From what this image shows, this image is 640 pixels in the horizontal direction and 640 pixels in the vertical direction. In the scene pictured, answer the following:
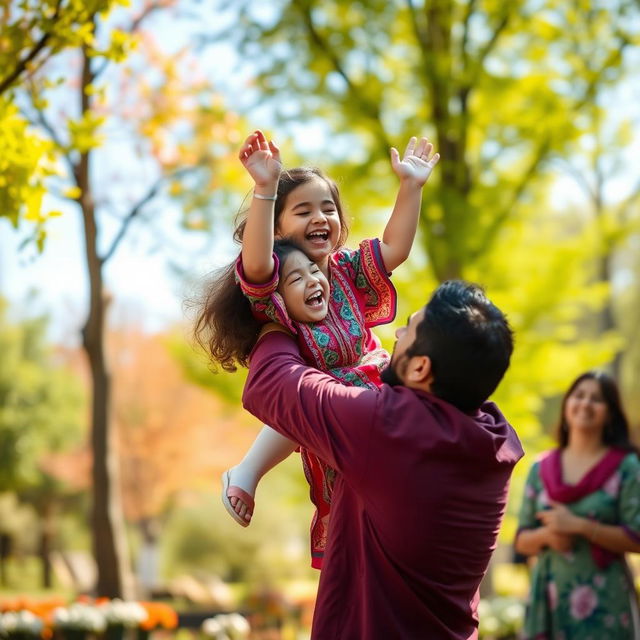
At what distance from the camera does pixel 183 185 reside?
8922 mm

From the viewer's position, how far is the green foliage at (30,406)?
19.0 metres

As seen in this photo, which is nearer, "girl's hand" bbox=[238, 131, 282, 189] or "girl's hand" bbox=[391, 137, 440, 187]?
"girl's hand" bbox=[238, 131, 282, 189]

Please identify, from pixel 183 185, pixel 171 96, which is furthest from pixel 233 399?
pixel 171 96

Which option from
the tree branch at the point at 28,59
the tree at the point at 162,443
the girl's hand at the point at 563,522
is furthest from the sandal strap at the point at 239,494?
the tree at the point at 162,443

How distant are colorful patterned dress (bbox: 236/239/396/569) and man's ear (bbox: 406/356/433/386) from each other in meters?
0.25

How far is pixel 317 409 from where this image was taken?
169cm

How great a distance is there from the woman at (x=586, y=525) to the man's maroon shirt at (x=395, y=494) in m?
2.39

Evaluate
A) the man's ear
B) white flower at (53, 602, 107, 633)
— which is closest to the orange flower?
white flower at (53, 602, 107, 633)

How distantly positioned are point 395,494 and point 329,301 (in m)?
0.55

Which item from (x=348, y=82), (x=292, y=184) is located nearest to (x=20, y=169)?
(x=292, y=184)

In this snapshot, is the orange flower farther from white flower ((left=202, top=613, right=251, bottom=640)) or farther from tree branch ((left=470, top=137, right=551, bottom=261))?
→ tree branch ((left=470, top=137, right=551, bottom=261))

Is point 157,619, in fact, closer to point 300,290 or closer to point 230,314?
point 230,314

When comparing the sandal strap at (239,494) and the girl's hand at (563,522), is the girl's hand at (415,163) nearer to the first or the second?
the sandal strap at (239,494)

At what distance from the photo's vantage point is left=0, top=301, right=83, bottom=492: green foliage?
62.3ft
